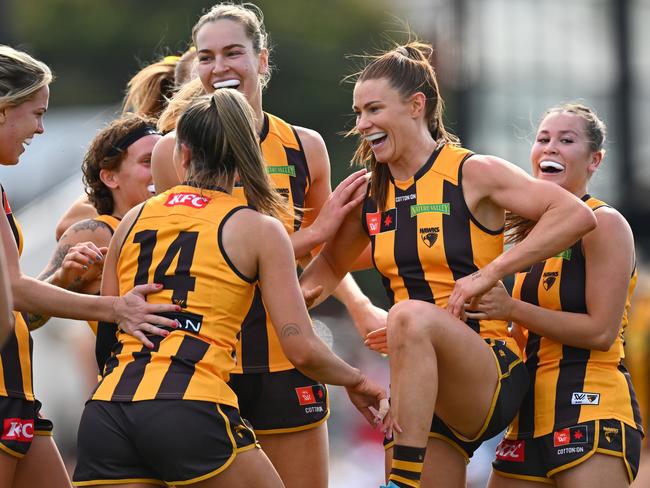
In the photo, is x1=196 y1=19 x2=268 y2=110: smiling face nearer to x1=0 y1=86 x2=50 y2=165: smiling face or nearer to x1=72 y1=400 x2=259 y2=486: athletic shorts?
x1=0 y1=86 x2=50 y2=165: smiling face

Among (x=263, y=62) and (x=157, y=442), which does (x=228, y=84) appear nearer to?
(x=263, y=62)

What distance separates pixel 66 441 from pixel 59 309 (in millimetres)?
7418

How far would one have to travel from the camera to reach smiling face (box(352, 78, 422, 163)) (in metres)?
5.68

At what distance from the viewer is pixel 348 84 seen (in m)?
29.1

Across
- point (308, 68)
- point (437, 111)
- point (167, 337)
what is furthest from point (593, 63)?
point (167, 337)

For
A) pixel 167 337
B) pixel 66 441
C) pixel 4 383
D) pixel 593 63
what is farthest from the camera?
pixel 593 63

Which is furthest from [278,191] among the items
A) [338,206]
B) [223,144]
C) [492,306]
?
[492,306]

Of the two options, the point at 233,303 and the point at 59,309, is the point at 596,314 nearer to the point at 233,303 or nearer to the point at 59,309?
the point at 233,303

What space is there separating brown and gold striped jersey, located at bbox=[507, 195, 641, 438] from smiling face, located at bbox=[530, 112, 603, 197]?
157mm

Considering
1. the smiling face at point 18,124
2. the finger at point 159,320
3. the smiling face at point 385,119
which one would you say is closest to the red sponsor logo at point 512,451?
the smiling face at point 385,119

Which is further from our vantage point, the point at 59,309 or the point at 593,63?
the point at 593,63

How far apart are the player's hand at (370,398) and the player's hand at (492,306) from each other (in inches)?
21.5

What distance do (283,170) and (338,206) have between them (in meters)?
0.38

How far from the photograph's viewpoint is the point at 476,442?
18.5ft
